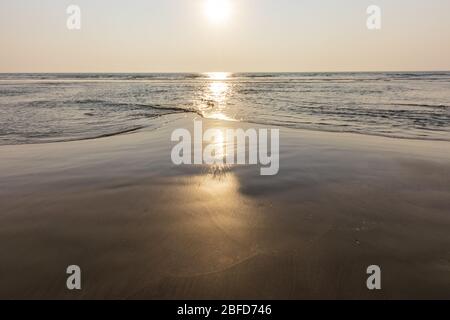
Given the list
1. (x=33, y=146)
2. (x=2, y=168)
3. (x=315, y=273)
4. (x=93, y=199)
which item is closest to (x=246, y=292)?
(x=315, y=273)

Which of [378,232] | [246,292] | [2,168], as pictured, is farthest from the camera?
[2,168]

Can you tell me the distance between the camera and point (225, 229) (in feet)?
12.1

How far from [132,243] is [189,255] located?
0.66 m

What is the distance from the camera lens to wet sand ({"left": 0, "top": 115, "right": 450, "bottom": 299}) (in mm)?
2771

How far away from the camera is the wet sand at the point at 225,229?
277cm

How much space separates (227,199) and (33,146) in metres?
6.30

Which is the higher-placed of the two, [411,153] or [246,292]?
[411,153]

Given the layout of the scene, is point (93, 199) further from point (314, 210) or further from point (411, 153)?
point (411, 153)

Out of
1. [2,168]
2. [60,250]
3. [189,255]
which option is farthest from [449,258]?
[2,168]

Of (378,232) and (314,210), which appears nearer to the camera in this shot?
(378,232)

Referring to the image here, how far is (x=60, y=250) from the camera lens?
10.6 feet

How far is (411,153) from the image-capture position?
285 inches

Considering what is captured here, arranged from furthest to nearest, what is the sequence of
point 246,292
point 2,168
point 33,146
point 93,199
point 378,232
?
1. point 33,146
2. point 2,168
3. point 93,199
4. point 378,232
5. point 246,292
